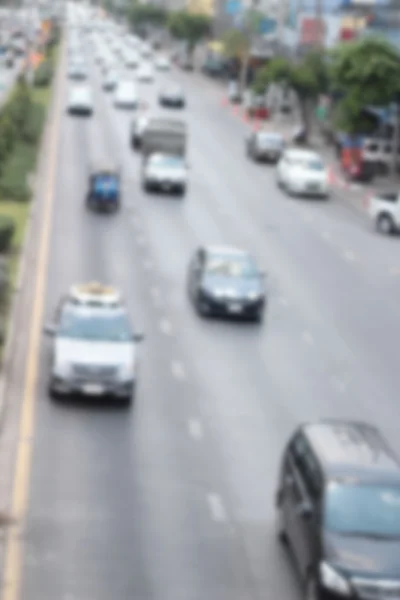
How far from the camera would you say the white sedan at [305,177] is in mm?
64062

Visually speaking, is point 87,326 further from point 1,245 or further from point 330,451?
point 1,245

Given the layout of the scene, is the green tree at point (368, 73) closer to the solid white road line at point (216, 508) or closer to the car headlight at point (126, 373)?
the car headlight at point (126, 373)

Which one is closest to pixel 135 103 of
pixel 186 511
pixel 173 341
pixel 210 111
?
pixel 210 111

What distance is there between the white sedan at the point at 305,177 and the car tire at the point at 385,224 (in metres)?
7.79

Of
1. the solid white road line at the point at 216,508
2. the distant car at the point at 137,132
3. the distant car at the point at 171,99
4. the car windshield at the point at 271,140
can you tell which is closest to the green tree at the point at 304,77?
the distant car at the point at 171,99

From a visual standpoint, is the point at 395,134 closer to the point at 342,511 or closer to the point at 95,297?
the point at 95,297

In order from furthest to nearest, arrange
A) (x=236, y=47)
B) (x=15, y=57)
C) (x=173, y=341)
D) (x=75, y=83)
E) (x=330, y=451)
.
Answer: (x=15, y=57) → (x=236, y=47) → (x=75, y=83) → (x=173, y=341) → (x=330, y=451)

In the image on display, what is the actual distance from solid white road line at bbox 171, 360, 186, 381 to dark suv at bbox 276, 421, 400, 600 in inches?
412

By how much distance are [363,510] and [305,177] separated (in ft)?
150

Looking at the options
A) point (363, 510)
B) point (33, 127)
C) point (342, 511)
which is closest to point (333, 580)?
point (342, 511)

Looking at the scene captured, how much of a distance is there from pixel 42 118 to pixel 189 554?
6165cm

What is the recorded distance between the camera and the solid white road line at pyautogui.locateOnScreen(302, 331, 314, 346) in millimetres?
36188

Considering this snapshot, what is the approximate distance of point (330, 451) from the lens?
2016cm

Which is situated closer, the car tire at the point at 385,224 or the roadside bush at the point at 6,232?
the roadside bush at the point at 6,232
